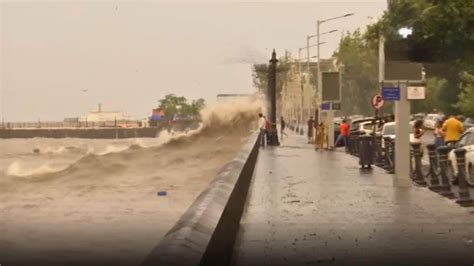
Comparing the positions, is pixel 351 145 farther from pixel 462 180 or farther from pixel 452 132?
pixel 462 180

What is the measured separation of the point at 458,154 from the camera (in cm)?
1800

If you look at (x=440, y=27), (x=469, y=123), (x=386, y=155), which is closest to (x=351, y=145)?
(x=386, y=155)

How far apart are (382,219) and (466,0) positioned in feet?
51.7

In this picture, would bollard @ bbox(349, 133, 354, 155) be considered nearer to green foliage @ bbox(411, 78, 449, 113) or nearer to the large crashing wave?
green foliage @ bbox(411, 78, 449, 113)

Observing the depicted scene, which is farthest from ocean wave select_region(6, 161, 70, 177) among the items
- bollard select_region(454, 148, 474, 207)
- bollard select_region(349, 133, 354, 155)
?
bollard select_region(454, 148, 474, 207)

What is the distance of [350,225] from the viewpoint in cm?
1455

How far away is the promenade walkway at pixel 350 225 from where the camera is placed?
→ 37.4 ft

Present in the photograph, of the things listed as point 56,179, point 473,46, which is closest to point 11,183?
point 56,179

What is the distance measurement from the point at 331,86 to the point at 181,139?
55080 millimetres

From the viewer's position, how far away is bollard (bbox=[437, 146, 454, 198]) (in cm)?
1984

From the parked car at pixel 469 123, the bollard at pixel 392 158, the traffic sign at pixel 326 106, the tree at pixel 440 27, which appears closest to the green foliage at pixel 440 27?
the tree at pixel 440 27

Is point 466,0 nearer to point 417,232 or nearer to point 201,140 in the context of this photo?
point 417,232

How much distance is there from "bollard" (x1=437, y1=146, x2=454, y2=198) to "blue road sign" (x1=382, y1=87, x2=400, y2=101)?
1.86 m

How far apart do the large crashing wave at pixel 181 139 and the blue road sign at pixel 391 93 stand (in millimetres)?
52676
